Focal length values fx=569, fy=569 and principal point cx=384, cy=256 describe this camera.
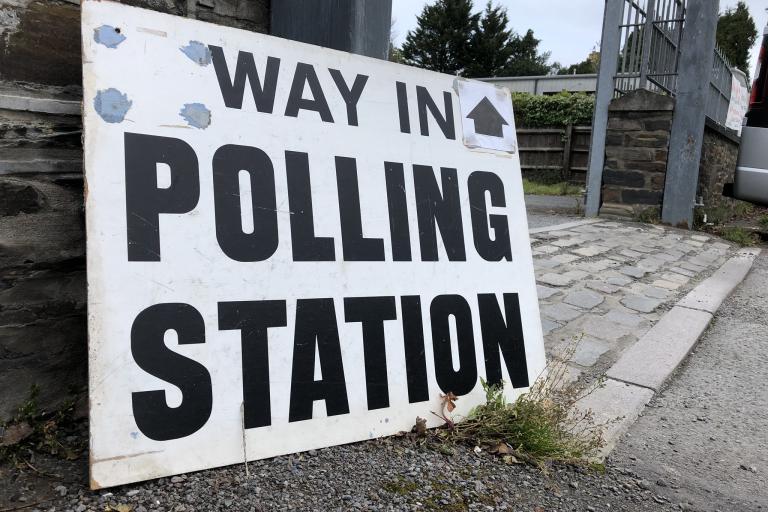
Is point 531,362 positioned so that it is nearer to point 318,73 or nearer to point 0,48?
point 318,73

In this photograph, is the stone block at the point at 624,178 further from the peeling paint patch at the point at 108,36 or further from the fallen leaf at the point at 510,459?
the peeling paint patch at the point at 108,36

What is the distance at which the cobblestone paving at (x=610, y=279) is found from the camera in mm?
3459

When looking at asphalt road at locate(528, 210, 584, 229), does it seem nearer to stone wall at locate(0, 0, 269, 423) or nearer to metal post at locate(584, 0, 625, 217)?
metal post at locate(584, 0, 625, 217)

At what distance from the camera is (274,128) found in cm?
195

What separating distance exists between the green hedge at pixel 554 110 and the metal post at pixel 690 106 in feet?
24.7

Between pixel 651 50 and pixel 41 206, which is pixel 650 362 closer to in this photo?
pixel 41 206

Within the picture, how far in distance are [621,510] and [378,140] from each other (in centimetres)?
152

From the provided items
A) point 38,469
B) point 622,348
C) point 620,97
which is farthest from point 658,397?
point 620,97

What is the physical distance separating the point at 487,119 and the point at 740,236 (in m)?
6.56

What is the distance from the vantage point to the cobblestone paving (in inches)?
136

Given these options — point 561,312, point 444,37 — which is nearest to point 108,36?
point 561,312

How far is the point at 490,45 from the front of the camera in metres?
38.8

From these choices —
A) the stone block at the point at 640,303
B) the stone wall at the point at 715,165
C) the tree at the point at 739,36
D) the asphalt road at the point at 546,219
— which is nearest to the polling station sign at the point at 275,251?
the stone block at the point at 640,303

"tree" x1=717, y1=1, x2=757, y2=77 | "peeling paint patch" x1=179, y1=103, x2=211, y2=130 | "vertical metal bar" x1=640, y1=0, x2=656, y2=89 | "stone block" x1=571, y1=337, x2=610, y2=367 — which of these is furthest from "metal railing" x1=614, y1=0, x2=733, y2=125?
"tree" x1=717, y1=1, x2=757, y2=77
